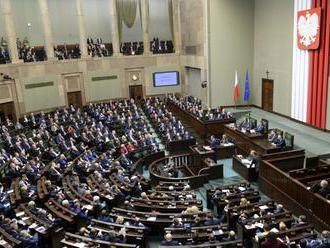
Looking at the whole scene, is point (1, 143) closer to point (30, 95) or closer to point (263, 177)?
point (30, 95)

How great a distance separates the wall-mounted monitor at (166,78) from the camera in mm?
28503

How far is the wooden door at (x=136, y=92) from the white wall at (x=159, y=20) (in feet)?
17.7

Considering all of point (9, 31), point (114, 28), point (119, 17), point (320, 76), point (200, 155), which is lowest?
point (200, 155)

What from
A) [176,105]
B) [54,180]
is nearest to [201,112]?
[176,105]

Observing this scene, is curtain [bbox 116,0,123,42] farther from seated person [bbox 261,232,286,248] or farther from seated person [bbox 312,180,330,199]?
seated person [bbox 261,232,286,248]

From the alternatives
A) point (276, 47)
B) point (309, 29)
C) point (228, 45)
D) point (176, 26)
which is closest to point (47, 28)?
point (176, 26)

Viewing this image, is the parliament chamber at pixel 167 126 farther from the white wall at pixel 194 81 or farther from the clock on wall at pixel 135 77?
the white wall at pixel 194 81

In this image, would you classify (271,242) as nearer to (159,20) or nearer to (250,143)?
(250,143)

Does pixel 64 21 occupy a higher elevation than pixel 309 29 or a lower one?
higher

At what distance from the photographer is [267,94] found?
22250mm

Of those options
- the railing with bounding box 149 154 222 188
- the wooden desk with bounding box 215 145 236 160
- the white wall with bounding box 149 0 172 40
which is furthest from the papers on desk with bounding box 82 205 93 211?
the white wall with bounding box 149 0 172 40

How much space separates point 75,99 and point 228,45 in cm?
1223

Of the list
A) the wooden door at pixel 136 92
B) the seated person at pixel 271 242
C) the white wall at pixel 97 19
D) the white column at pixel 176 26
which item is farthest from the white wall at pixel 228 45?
the seated person at pixel 271 242

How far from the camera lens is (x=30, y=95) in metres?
23.8
